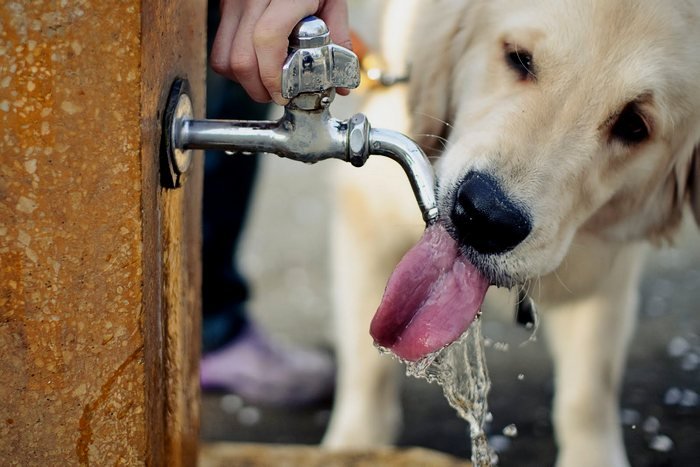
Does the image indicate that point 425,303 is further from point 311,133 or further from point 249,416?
point 249,416

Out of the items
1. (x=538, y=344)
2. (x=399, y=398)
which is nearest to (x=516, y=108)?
(x=399, y=398)

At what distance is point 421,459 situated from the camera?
190 cm

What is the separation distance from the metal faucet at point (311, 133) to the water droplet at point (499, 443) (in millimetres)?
1328

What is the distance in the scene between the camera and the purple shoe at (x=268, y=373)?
270cm

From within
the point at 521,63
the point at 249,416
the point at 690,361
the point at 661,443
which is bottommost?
the point at 661,443

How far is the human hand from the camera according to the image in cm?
116

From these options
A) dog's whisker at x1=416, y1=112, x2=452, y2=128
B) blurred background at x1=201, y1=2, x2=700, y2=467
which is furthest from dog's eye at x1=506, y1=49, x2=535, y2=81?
blurred background at x1=201, y1=2, x2=700, y2=467

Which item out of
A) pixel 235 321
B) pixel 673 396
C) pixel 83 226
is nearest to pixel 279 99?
pixel 83 226

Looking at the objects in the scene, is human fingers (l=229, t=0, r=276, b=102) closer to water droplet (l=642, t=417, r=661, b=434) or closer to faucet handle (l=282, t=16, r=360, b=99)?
faucet handle (l=282, t=16, r=360, b=99)

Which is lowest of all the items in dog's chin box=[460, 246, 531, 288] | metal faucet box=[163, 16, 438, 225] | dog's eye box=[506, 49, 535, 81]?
dog's chin box=[460, 246, 531, 288]

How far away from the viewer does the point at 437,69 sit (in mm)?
1952

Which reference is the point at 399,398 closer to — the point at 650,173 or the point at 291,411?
the point at 291,411

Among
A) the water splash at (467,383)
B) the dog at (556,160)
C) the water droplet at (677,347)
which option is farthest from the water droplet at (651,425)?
the water splash at (467,383)

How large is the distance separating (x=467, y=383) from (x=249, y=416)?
1.12 m
